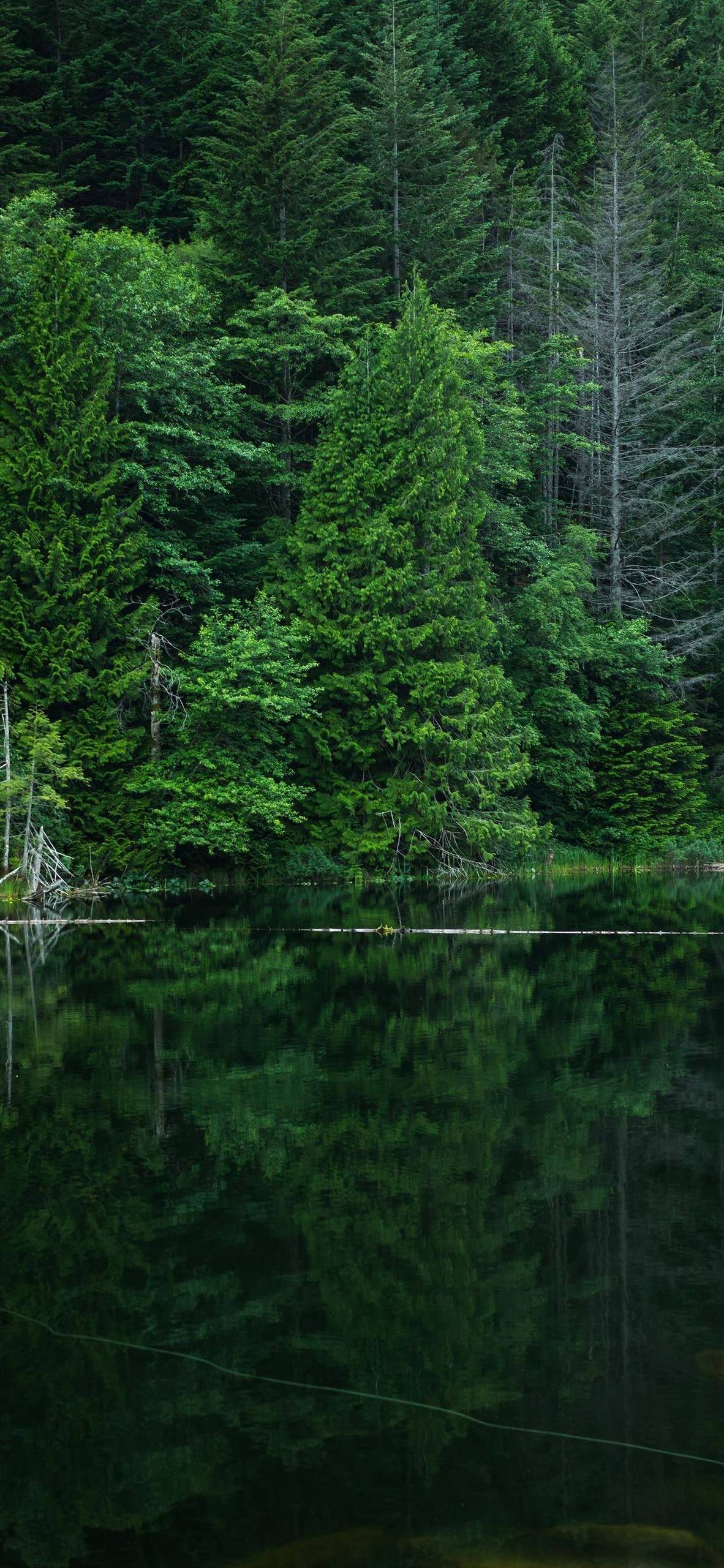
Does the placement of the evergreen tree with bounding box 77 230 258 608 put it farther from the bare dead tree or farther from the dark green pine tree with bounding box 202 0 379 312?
the bare dead tree

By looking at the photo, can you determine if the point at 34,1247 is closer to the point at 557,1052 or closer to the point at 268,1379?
the point at 268,1379

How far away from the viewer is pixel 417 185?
38.6m

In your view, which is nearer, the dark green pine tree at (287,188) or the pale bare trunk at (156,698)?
the pale bare trunk at (156,698)

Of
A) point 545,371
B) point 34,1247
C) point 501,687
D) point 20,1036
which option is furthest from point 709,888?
point 34,1247

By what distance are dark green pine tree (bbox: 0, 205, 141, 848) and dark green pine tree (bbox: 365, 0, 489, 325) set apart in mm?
11165

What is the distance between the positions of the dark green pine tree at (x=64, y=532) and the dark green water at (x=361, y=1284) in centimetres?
1710

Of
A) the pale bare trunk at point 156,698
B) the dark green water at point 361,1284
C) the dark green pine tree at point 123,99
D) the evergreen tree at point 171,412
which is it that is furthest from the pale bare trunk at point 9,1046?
the dark green pine tree at point 123,99

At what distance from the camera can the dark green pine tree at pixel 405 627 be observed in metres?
29.9

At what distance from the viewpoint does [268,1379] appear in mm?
4668

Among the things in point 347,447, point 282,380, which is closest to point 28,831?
point 347,447

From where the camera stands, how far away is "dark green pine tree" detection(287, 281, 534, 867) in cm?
2991

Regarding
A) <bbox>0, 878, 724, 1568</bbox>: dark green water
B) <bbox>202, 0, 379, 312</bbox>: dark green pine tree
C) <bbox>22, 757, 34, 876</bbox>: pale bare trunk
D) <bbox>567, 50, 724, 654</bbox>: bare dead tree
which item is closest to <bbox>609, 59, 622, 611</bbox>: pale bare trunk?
<bbox>567, 50, 724, 654</bbox>: bare dead tree

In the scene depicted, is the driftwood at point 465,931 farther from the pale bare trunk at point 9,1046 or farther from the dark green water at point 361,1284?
the dark green water at point 361,1284

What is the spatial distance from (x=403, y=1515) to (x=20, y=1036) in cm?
738
